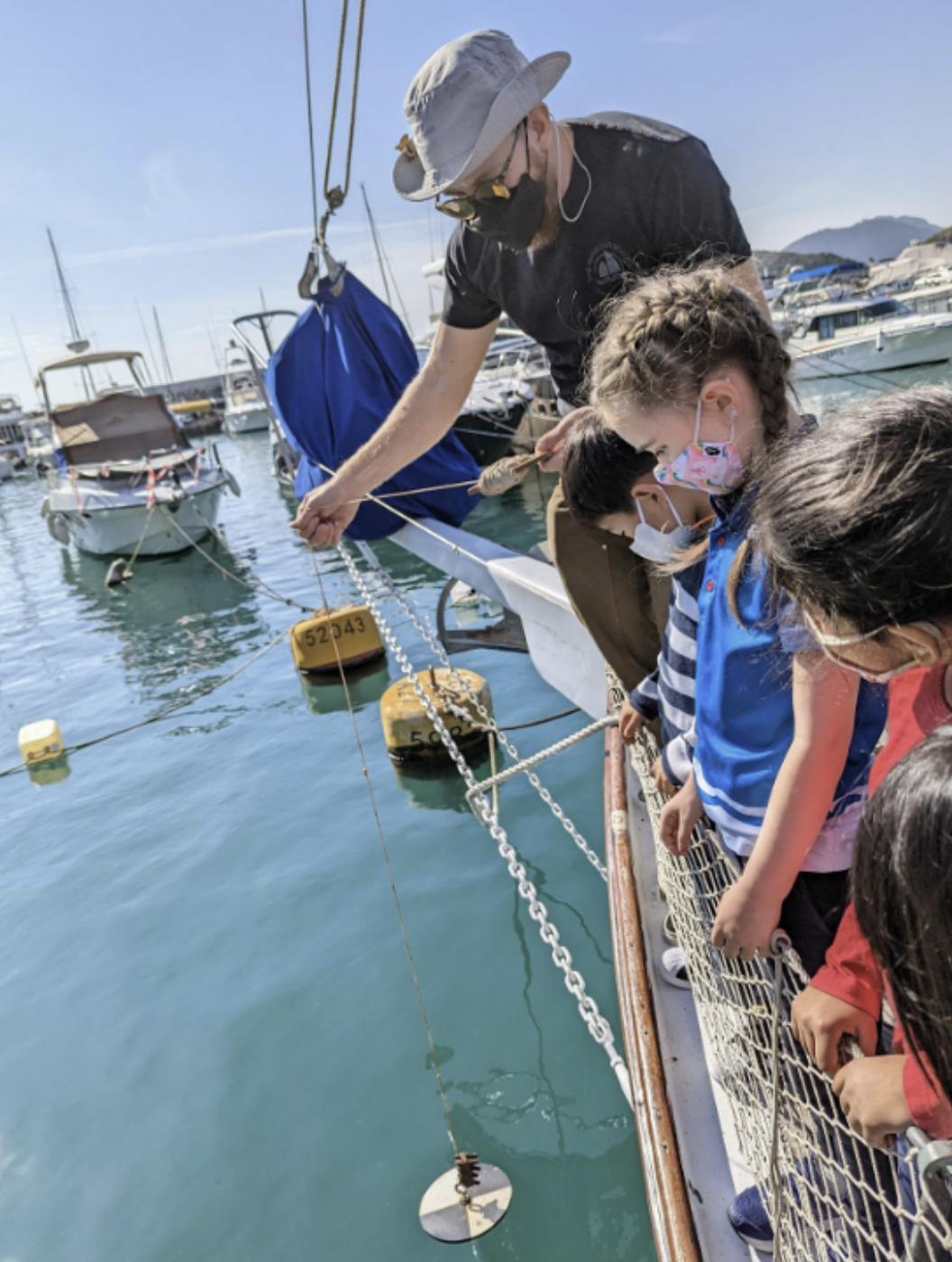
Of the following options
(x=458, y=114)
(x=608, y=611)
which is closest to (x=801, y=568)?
(x=458, y=114)

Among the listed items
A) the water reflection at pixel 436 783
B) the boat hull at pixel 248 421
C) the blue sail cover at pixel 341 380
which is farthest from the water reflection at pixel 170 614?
the boat hull at pixel 248 421

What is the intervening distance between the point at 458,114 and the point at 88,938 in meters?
4.22

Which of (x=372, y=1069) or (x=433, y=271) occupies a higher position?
(x=433, y=271)

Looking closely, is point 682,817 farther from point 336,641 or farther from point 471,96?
point 336,641

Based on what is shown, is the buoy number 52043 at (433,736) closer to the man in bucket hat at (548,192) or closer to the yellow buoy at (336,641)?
the yellow buoy at (336,641)

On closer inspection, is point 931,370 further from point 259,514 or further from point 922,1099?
point 922,1099

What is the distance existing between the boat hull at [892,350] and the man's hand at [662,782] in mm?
20782

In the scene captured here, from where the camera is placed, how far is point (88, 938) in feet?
14.3

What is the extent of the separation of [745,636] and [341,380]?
15.6 feet

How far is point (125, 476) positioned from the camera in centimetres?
1551

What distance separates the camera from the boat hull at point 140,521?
48.4 feet

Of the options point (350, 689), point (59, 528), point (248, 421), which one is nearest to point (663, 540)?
point (350, 689)

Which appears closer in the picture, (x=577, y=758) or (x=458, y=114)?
(x=458, y=114)

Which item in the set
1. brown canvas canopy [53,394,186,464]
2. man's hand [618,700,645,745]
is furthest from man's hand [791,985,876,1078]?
brown canvas canopy [53,394,186,464]
